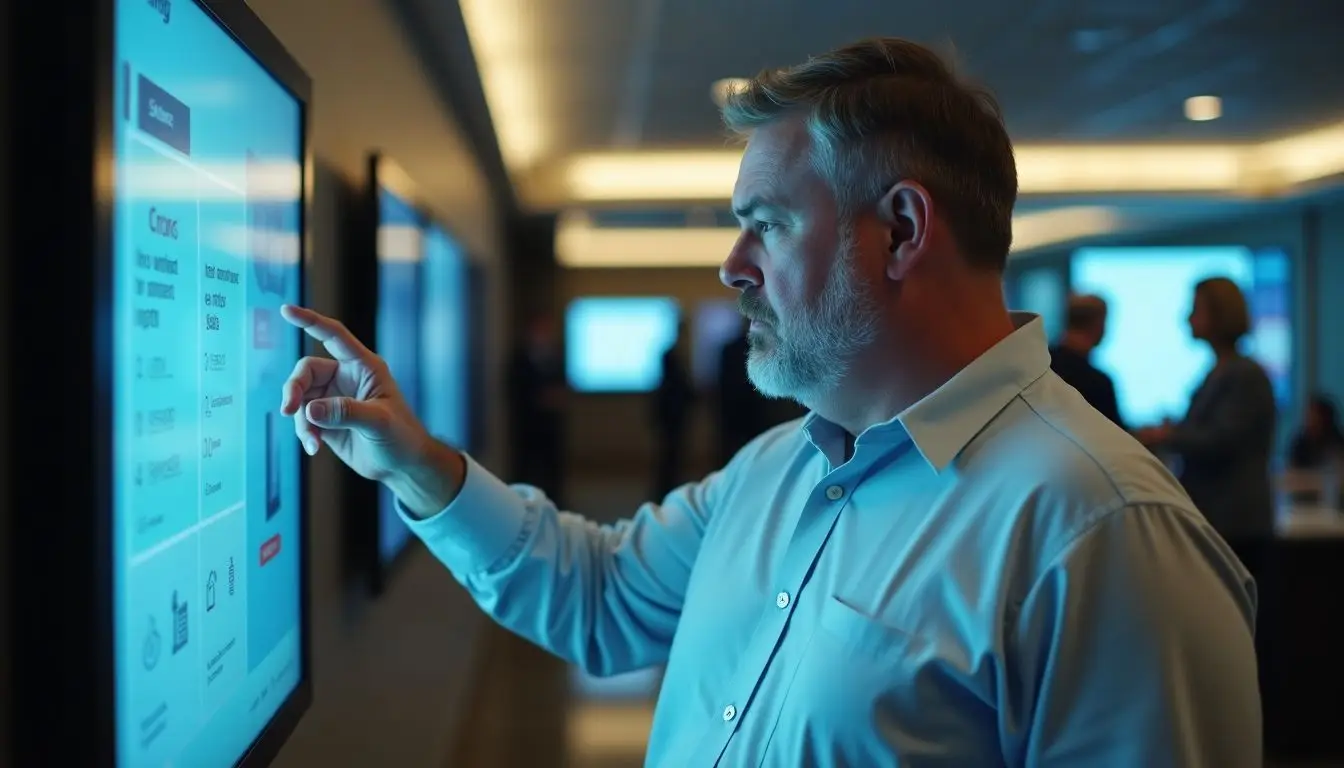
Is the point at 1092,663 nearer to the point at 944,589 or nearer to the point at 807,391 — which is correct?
the point at 944,589

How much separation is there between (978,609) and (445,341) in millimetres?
2651

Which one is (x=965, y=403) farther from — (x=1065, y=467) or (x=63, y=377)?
Answer: (x=63, y=377)

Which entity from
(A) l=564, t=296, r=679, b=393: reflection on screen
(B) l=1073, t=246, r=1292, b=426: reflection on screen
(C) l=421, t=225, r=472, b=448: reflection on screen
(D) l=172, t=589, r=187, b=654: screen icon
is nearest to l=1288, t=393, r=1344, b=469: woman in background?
(B) l=1073, t=246, r=1292, b=426: reflection on screen

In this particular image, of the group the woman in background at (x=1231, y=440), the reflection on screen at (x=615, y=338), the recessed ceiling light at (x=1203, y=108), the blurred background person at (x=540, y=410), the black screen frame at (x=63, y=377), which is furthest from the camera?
the reflection on screen at (x=615, y=338)

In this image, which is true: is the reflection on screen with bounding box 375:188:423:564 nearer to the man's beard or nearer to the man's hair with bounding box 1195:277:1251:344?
the man's beard

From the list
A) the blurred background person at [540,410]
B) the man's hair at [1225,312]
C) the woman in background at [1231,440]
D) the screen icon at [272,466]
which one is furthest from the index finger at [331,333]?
the blurred background person at [540,410]

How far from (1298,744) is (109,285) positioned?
171 inches

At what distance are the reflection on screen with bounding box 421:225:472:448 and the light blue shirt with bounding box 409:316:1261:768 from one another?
128cm

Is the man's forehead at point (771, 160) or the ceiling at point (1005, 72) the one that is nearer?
the man's forehead at point (771, 160)

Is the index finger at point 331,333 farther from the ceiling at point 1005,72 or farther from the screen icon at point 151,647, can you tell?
the ceiling at point 1005,72

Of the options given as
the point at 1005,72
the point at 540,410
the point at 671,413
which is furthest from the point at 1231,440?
the point at 540,410

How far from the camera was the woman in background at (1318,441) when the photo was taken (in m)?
5.38

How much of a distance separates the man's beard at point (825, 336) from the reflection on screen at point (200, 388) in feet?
2.14

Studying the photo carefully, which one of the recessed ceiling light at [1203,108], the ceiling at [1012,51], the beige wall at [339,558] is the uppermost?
the recessed ceiling light at [1203,108]
